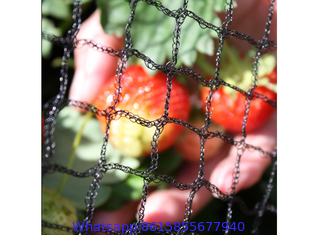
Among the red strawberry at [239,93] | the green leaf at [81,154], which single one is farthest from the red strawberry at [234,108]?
the green leaf at [81,154]

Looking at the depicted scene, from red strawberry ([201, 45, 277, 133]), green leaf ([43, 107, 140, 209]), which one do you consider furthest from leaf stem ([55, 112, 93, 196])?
red strawberry ([201, 45, 277, 133])

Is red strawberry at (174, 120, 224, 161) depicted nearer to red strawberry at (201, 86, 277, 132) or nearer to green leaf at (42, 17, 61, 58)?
red strawberry at (201, 86, 277, 132)

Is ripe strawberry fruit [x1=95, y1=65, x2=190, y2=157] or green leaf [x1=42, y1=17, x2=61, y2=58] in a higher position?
green leaf [x1=42, y1=17, x2=61, y2=58]

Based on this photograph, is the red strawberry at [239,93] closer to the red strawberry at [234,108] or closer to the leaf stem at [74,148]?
the red strawberry at [234,108]

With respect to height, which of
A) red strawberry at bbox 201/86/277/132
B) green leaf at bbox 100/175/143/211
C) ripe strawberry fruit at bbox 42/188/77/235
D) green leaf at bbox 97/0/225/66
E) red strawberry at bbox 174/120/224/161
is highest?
green leaf at bbox 97/0/225/66

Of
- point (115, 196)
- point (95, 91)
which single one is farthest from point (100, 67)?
point (115, 196)

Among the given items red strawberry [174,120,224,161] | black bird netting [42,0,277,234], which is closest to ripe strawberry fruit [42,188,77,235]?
black bird netting [42,0,277,234]

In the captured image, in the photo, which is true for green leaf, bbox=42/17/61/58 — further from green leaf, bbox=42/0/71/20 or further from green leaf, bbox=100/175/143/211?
green leaf, bbox=100/175/143/211
